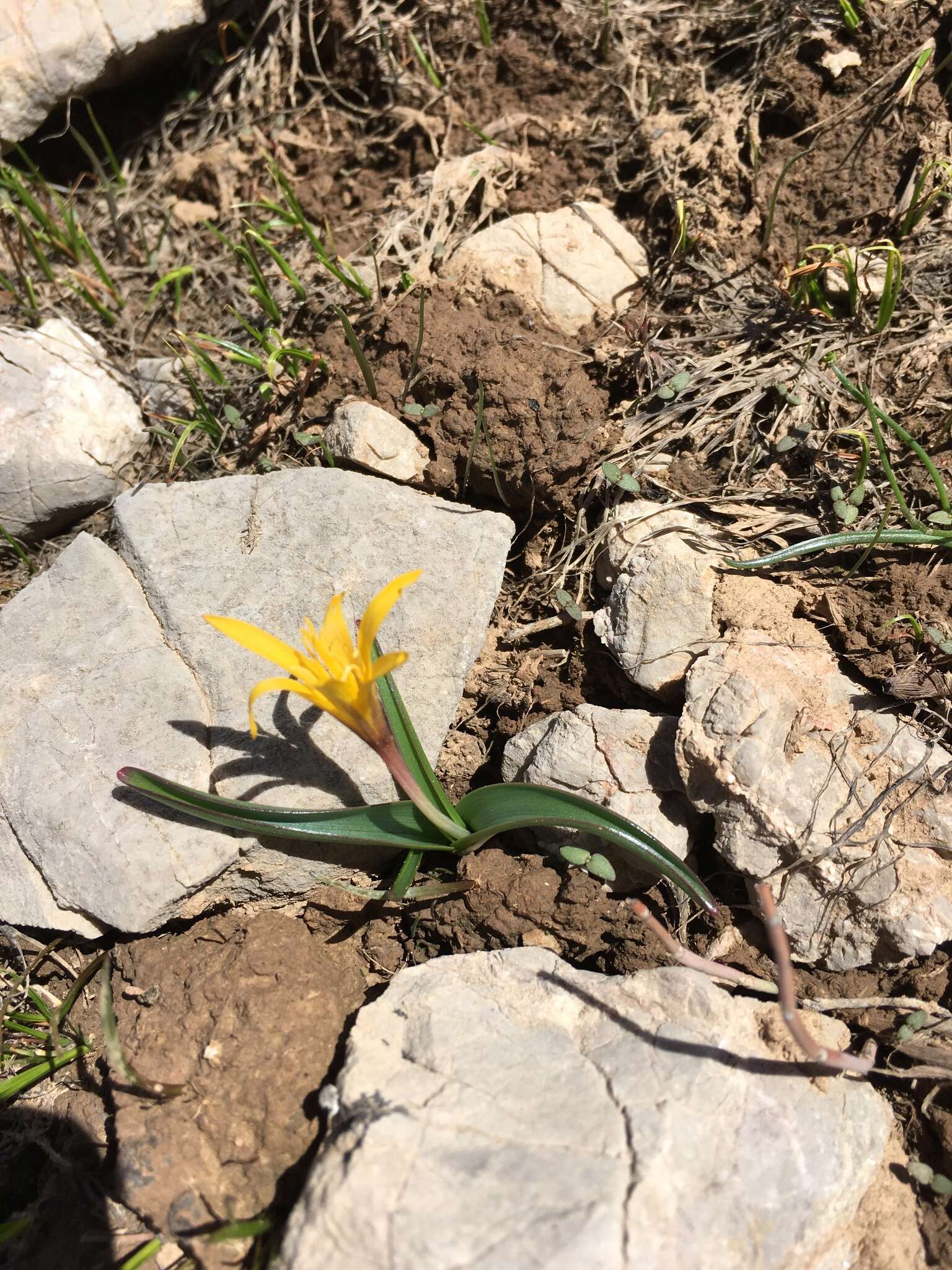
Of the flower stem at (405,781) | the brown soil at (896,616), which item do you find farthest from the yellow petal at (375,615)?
the brown soil at (896,616)

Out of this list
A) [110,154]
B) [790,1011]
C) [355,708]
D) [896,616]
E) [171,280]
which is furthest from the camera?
[110,154]

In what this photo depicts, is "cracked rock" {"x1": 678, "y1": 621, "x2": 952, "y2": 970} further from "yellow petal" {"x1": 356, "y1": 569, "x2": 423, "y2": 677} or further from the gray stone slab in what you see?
the gray stone slab

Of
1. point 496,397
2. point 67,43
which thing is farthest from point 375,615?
point 67,43

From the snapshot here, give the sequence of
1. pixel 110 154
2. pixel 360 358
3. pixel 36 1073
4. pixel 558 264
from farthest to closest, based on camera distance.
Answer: pixel 110 154, pixel 558 264, pixel 360 358, pixel 36 1073

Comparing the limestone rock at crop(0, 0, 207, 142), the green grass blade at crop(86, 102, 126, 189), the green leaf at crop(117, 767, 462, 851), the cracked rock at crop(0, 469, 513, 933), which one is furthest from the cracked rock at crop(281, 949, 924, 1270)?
the limestone rock at crop(0, 0, 207, 142)

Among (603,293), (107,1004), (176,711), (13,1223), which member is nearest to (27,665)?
(176,711)

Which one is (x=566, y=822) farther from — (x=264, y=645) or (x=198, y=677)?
(x=198, y=677)
